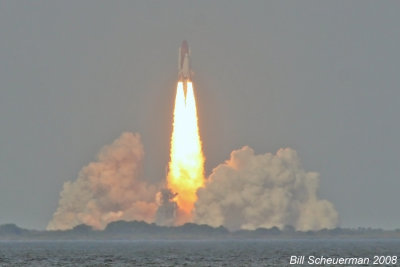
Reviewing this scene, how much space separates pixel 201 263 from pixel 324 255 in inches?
1158

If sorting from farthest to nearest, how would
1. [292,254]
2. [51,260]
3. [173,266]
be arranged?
[292,254]
[51,260]
[173,266]

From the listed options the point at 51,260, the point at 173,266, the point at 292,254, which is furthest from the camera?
the point at 292,254

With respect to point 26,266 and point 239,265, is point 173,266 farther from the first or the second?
point 26,266

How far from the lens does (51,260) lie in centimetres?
17912

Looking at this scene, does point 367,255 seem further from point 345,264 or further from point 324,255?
point 345,264

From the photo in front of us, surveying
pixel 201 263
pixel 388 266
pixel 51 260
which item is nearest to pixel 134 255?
pixel 51 260

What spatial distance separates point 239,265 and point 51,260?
102 ft

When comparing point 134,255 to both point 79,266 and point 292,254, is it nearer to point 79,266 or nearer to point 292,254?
point 292,254

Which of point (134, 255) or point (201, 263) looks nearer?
point (201, 263)

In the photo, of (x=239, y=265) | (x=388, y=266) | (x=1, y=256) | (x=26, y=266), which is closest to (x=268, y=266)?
(x=239, y=265)

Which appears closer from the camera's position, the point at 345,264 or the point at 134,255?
the point at 345,264

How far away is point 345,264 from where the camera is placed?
16300 centimetres

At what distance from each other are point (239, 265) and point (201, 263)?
20.5ft

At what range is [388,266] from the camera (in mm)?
160000
